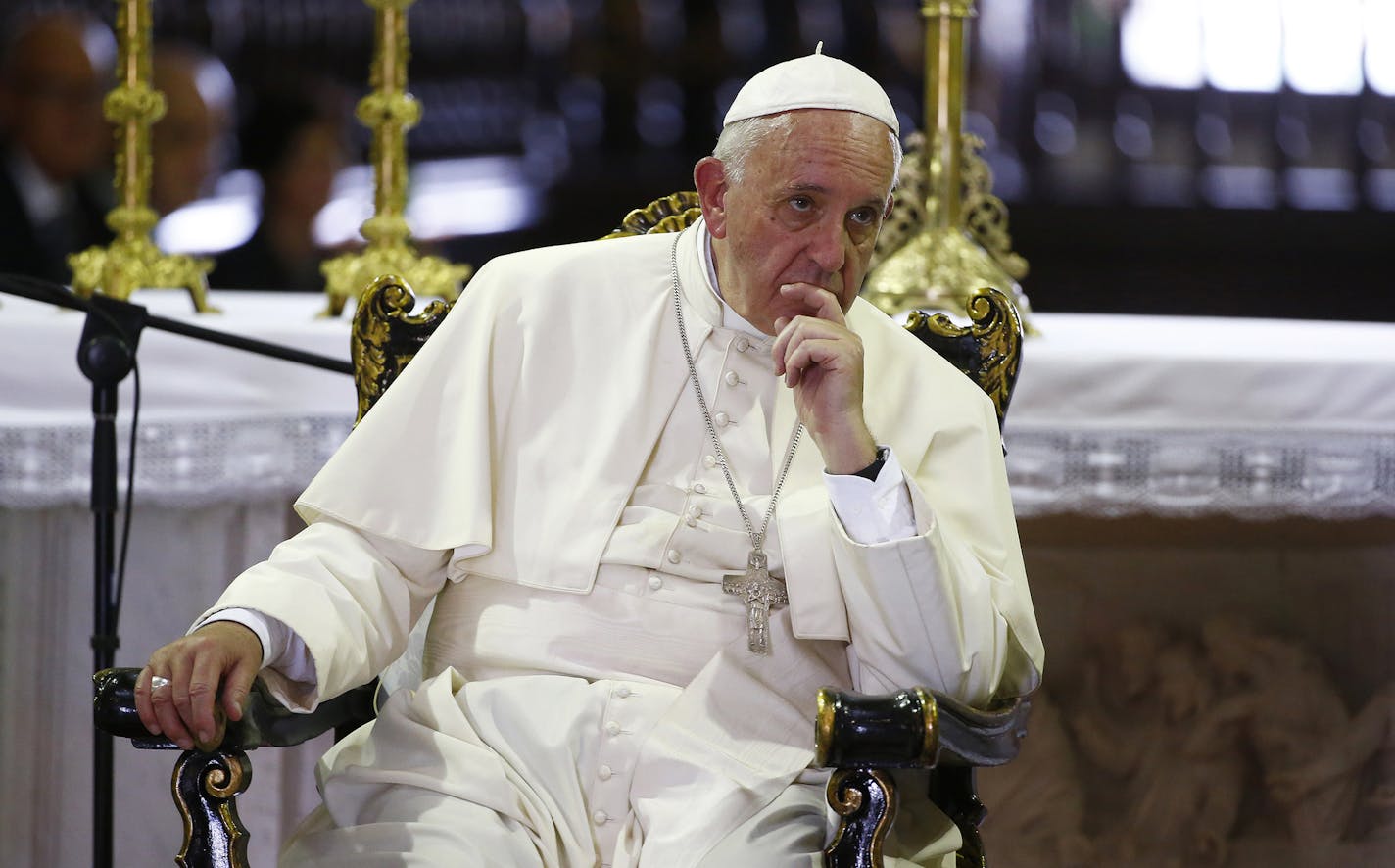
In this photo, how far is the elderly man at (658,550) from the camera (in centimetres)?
249

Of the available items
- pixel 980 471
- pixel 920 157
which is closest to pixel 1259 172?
pixel 920 157

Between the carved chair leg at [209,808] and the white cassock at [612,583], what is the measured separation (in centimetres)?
19

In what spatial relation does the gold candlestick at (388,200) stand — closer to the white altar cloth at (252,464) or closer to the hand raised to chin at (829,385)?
the white altar cloth at (252,464)

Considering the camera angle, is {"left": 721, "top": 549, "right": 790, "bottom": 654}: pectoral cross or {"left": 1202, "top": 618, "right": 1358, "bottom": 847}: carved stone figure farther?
{"left": 1202, "top": 618, "right": 1358, "bottom": 847}: carved stone figure

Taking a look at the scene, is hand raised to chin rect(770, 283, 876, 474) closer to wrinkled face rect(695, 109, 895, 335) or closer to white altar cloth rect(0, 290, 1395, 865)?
wrinkled face rect(695, 109, 895, 335)

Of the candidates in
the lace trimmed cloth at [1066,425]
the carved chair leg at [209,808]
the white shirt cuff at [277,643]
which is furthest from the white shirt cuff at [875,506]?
the lace trimmed cloth at [1066,425]

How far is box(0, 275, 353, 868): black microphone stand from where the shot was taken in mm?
2906

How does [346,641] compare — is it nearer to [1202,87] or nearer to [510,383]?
[510,383]

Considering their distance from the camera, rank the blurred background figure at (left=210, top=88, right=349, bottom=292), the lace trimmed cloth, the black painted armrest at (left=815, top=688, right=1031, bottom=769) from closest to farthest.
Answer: the black painted armrest at (left=815, top=688, right=1031, bottom=769), the lace trimmed cloth, the blurred background figure at (left=210, top=88, right=349, bottom=292)

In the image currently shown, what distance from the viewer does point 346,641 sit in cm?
251

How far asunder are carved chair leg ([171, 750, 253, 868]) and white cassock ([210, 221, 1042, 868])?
0.19 metres

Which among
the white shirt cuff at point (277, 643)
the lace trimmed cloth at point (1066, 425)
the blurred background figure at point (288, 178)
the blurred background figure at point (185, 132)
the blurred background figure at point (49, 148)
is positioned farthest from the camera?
the blurred background figure at point (288, 178)

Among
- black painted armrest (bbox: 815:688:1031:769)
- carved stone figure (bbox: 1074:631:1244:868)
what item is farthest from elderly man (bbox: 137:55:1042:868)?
carved stone figure (bbox: 1074:631:1244:868)

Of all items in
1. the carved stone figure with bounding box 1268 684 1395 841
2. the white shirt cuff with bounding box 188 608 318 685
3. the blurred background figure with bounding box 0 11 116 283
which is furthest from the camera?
the blurred background figure with bounding box 0 11 116 283
